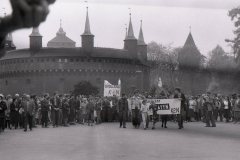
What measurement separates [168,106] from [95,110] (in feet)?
21.6

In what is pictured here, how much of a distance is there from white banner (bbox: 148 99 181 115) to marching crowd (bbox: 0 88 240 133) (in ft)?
0.82

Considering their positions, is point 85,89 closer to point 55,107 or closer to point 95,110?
point 95,110

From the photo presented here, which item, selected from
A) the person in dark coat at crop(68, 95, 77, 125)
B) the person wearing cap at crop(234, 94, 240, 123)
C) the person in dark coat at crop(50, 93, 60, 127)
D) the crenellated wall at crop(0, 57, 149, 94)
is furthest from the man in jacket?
the crenellated wall at crop(0, 57, 149, 94)

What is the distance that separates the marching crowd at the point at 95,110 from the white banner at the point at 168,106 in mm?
251

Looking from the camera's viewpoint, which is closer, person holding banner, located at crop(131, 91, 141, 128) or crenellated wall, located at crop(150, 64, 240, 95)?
person holding banner, located at crop(131, 91, 141, 128)

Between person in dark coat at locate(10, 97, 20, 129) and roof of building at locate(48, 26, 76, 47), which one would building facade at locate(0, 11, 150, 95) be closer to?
roof of building at locate(48, 26, 76, 47)

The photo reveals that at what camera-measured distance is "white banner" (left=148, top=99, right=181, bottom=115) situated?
25.3m

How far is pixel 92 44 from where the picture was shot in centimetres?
10438

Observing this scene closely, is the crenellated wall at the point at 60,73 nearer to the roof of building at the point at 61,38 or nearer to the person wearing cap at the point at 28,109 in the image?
the roof of building at the point at 61,38

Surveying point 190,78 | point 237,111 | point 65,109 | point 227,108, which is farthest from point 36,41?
point 237,111

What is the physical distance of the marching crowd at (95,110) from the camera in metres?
24.6

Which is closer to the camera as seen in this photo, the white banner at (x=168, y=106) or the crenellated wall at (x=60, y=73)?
the white banner at (x=168, y=106)

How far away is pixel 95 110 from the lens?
101 ft

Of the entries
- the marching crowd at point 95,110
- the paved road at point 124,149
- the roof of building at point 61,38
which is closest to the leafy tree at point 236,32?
the marching crowd at point 95,110
